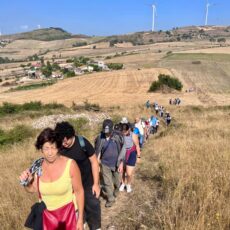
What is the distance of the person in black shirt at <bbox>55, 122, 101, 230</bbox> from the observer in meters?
4.50

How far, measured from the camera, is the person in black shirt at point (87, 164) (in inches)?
177

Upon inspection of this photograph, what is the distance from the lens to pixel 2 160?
389 inches

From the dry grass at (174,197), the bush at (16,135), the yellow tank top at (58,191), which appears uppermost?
the yellow tank top at (58,191)

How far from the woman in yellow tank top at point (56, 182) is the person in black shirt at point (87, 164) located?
829 millimetres

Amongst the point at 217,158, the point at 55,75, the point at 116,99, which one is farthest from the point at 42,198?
the point at 55,75

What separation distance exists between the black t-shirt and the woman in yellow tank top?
1.03 metres

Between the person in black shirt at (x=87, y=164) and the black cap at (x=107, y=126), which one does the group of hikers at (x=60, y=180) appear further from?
the black cap at (x=107, y=126)

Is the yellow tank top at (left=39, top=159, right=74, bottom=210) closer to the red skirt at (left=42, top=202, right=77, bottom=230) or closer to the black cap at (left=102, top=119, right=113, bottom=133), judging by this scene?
the red skirt at (left=42, top=202, right=77, bottom=230)

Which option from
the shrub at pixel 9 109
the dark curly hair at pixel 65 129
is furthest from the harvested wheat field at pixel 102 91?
the dark curly hair at pixel 65 129

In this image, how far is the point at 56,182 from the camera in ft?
11.4

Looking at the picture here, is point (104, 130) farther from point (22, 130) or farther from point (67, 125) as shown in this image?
point (22, 130)

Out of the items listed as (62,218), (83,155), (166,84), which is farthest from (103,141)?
(166,84)

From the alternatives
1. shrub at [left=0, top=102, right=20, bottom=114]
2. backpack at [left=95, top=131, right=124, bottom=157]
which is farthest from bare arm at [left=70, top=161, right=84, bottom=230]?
shrub at [left=0, top=102, right=20, bottom=114]

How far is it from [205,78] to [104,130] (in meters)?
68.1
